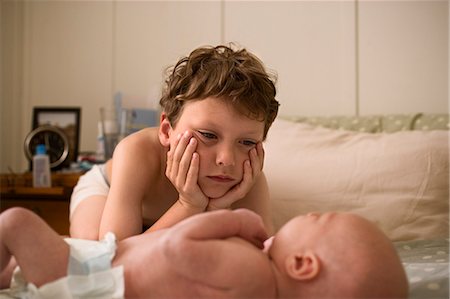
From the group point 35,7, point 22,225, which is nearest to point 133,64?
point 35,7

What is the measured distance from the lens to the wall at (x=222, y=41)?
6.40 feet

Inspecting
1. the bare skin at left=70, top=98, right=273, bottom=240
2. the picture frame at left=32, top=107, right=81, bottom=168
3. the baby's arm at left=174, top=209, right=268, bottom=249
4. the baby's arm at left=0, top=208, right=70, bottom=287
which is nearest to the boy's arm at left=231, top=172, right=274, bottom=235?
the bare skin at left=70, top=98, right=273, bottom=240

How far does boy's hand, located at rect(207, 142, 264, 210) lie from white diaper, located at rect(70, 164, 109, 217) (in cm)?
45

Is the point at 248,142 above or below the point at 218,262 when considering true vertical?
above

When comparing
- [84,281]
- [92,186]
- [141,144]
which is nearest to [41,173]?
[92,186]

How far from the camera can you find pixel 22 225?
739 mm

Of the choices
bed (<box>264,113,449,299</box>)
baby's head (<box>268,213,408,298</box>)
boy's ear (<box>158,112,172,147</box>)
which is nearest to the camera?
baby's head (<box>268,213,408,298</box>)

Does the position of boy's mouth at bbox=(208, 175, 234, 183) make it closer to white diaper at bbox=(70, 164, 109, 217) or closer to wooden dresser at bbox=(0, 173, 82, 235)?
white diaper at bbox=(70, 164, 109, 217)

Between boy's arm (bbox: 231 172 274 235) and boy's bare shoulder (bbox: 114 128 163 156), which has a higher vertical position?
boy's bare shoulder (bbox: 114 128 163 156)

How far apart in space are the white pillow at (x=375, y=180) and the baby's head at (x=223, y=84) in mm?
379

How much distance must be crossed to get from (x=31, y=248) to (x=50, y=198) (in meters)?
1.24

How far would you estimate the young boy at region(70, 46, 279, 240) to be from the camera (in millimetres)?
998

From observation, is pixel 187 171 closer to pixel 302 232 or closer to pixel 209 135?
pixel 209 135

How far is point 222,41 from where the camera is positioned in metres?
2.14
